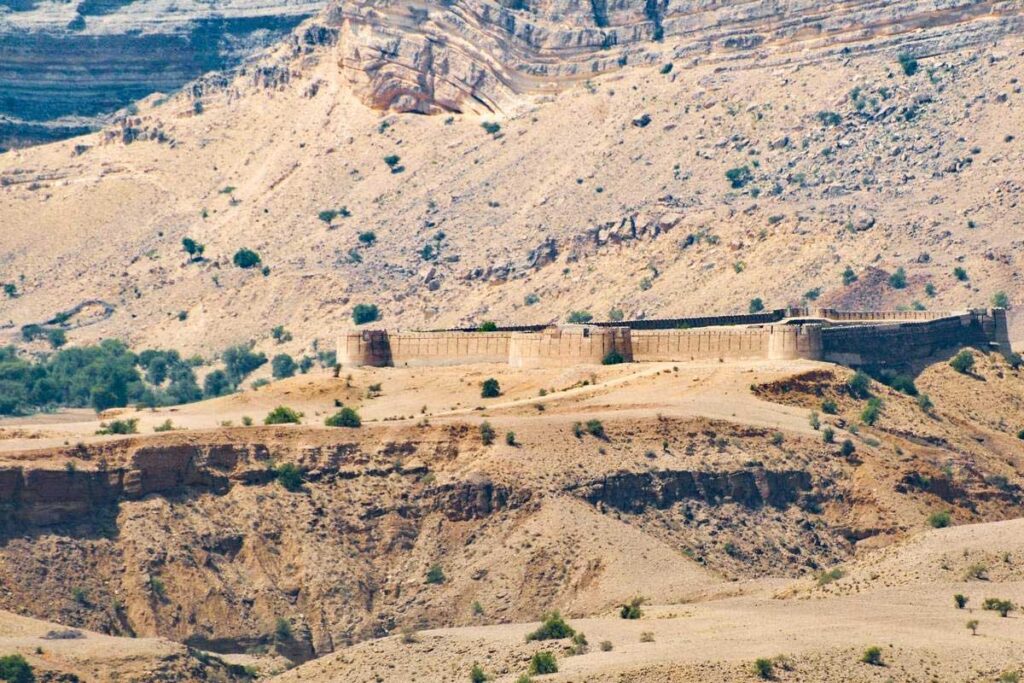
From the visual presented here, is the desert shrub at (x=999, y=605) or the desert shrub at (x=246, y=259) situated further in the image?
the desert shrub at (x=246, y=259)

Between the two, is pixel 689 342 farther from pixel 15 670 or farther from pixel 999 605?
pixel 15 670

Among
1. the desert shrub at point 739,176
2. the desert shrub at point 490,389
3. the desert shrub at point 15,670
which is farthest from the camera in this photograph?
the desert shrub at point 739,176

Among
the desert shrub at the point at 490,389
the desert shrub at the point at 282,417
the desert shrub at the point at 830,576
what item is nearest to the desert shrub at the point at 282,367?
→ the desert shrub at the point at 490,389

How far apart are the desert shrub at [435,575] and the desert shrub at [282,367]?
46.8 m

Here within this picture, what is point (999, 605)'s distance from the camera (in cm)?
6888

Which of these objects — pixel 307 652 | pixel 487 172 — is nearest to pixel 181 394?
→ pixel 487 172

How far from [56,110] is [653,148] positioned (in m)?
40.6

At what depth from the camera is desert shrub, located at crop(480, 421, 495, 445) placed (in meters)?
84.2

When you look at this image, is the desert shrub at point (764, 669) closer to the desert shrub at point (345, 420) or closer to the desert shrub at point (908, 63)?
the desert shrub at point (345, 420)

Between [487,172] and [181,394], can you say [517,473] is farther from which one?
[487,172]

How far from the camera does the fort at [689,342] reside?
95.1 metres

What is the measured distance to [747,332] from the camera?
95.6 m

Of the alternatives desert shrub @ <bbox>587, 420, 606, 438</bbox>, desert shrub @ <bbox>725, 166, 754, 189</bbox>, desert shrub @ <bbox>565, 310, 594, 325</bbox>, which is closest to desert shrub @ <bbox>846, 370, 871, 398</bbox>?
desert shrub @ <bbox>587, 420, 606, 438</bbox>

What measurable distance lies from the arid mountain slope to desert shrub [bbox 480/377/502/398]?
2906cm
